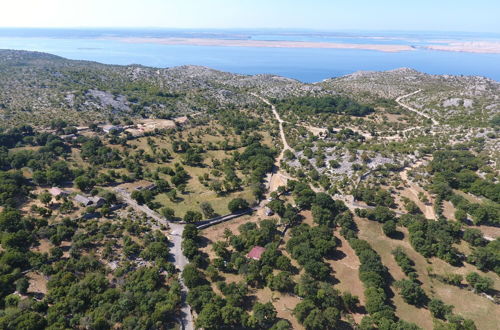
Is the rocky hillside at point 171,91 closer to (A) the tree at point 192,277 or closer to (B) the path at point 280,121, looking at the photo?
(B) the path at point 280,121

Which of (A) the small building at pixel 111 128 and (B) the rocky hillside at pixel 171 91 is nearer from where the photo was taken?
(A) the small building at pixel 111 128

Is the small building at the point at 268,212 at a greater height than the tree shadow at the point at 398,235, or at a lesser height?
greater

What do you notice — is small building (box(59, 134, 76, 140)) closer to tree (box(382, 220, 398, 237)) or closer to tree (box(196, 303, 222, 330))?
tree (box(196, 303, 222, 330))

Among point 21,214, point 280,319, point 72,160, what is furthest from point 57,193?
point 280,319

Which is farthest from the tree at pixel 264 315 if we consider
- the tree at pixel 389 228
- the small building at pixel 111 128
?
the small building at pixel 111 128

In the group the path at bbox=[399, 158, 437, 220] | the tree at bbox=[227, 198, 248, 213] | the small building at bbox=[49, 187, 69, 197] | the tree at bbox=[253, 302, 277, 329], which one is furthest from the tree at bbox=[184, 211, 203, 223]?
the path at bbox=[399, 158, 437, 220]

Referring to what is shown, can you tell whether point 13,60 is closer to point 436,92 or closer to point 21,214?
point 21,214
